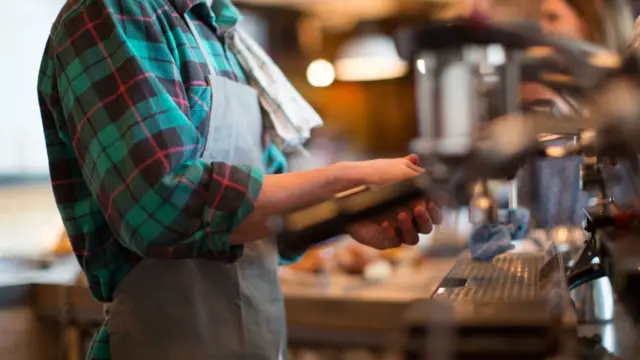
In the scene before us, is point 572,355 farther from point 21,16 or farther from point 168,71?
point 21,16

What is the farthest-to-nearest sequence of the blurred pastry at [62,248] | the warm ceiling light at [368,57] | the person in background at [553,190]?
the warm ceiling light at [368,57] → the blurred pastry at [62,248] → the person in background at [553,190]

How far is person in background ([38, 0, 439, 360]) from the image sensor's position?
958mm

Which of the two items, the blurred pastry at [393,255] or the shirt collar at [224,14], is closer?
the shirt collar at [224,14]

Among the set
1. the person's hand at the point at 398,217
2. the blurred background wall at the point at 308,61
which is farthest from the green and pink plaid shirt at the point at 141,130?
the blurred background wall at the point at 308,61

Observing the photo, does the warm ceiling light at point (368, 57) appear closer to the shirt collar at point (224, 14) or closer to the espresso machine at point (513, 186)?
the shirt collar at point (224, 14)

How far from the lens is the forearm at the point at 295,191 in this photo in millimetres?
975

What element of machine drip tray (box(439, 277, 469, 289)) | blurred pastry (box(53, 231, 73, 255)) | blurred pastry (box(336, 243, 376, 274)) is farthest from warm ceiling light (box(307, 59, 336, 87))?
machine drip tray (box(439, 277, 469, 289))

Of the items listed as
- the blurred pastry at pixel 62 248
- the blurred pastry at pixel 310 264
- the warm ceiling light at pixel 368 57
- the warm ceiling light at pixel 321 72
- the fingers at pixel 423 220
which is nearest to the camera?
the fingers at pixel 423 220

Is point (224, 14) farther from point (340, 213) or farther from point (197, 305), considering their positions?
point (340, 213)

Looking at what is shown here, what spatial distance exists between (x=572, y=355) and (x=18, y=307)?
6.86 ft

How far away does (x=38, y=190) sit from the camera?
12.0 feet

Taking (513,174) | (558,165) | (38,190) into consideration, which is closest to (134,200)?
(513,174)

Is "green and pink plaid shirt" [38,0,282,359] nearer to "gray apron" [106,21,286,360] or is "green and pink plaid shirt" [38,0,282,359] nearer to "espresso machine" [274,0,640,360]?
"gray apron" [106,21,286,360]

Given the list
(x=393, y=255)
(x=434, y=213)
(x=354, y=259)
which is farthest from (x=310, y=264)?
(x=434, y=213)
